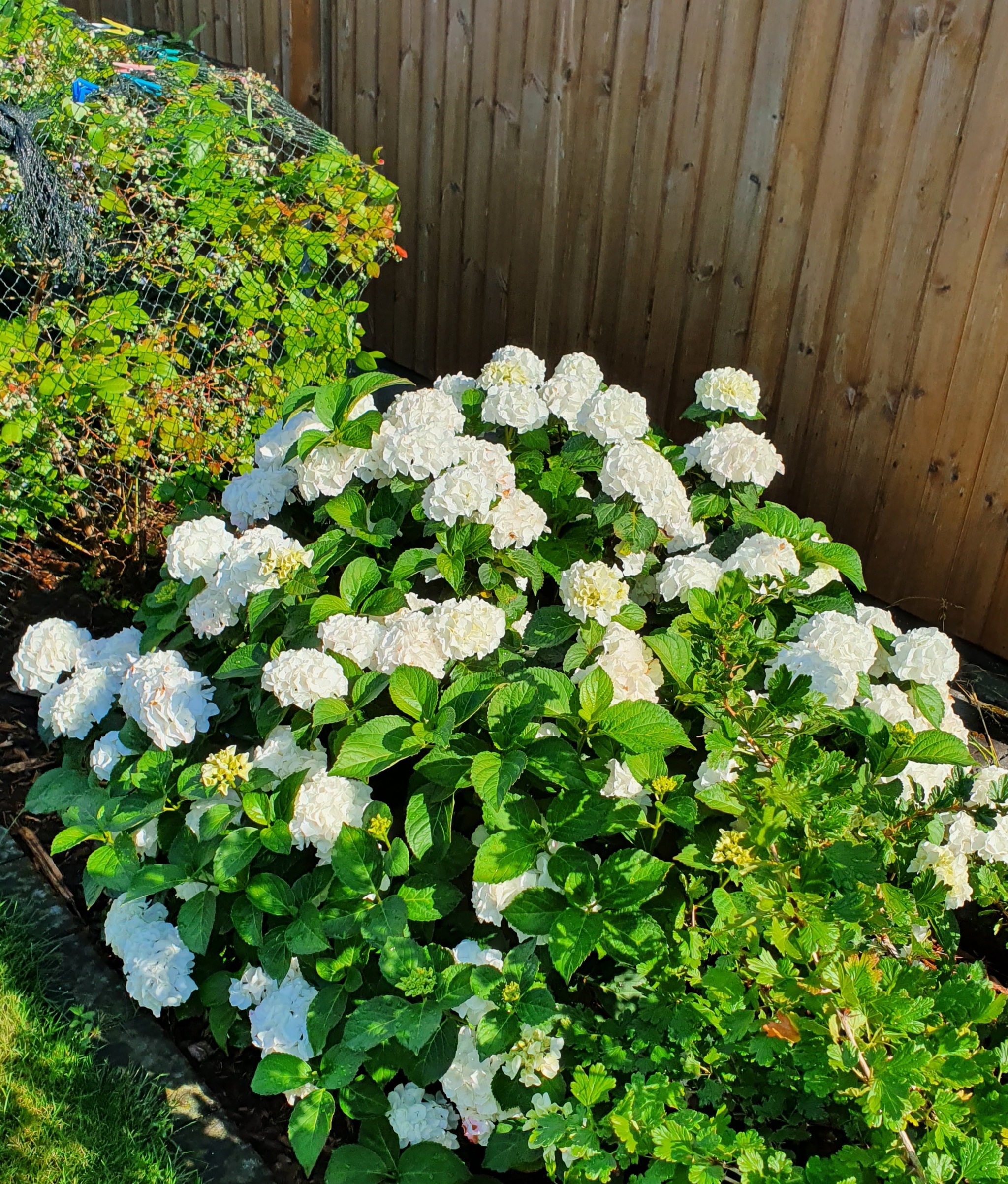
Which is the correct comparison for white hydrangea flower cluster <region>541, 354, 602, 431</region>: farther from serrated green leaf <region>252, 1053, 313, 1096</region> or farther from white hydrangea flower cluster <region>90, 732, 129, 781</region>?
serrated green leaf <region>252, 1053, 313, 1096</region>

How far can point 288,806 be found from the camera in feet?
6.11

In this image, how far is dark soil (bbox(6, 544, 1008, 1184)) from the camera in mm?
1938

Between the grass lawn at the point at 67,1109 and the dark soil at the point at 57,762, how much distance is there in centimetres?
14

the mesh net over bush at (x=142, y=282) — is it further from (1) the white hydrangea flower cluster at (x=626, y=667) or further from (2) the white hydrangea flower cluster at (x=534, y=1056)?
(2) the white hydrangea flower cluster at (x=534, y=1056)

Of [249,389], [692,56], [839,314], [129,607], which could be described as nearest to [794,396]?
[839,314]

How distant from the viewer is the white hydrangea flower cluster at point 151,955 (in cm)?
195

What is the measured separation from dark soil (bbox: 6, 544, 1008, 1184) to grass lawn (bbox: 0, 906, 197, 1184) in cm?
14

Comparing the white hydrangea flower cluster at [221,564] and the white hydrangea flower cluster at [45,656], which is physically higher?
the white hydrangea flower cluster at [221,564]

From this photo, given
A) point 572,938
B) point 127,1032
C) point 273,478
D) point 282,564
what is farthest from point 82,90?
point 572,938

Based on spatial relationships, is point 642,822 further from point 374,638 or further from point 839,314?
point 839,314

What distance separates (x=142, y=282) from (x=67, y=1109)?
86.8 inches

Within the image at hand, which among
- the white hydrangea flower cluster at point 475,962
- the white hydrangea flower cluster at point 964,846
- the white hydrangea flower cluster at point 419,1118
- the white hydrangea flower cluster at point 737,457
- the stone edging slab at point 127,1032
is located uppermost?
the white hydrangea flower cluster at point 737,457

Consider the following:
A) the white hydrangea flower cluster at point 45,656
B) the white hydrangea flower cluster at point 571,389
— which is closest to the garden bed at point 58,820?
the white hydrangea flower cluster at point 45,656

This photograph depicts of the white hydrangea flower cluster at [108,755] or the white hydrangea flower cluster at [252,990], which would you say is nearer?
the white hydrangea flower cluster at [252,990]
